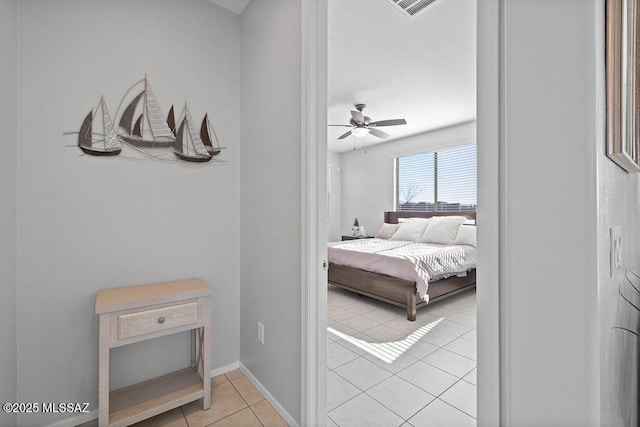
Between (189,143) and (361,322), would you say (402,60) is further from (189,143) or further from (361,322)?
(361,322)

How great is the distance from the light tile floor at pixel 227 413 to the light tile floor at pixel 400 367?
1.24ft

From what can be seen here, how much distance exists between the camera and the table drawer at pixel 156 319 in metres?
1.48

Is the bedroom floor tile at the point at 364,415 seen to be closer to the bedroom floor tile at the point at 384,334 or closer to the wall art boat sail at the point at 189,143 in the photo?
the bedroom floor tile at the point at 384,334

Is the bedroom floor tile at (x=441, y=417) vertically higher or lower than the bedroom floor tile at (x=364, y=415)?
higher

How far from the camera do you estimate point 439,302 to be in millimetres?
3838

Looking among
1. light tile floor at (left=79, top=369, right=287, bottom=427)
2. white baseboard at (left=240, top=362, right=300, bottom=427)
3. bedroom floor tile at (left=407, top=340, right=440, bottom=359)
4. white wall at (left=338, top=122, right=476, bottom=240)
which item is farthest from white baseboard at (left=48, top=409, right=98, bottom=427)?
white wall at (left=338, top=122, right=476, bottom=240)

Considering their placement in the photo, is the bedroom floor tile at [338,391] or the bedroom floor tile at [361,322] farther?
the bedroom floor tile at [361,322]

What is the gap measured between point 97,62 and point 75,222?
0.91 m

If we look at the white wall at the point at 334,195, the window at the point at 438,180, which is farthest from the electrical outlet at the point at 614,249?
the white wall at the point at 334,195

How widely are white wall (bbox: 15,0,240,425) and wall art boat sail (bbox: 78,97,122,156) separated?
39 mm

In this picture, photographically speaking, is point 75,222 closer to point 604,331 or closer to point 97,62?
point 97,62

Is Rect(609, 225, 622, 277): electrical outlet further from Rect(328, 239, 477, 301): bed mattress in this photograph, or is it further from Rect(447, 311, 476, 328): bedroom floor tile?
Rect(447, 311, 476, 328): bedroom floor tile

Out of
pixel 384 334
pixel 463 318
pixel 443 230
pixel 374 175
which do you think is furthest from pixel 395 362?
pixel 374 175

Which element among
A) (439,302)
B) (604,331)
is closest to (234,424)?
(604,331)
